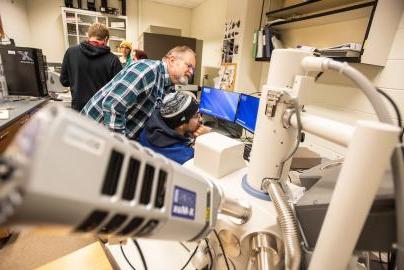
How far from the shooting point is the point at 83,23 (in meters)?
4.38

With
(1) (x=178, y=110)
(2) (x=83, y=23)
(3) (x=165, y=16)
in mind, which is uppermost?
(3) (x=165, y=16)

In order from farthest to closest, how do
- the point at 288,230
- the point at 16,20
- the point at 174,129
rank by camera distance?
the point at 16,20, the point at 174,129, the point at 288,230

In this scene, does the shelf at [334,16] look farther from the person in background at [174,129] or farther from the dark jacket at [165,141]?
the dark jacket at [165,141]

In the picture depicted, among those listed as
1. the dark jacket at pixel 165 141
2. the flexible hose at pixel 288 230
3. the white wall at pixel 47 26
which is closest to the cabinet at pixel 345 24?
the dark jacket at pixel 165 141

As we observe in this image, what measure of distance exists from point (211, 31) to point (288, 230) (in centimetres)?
431

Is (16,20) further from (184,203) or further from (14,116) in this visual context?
(184,203)

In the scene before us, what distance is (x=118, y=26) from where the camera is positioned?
181 inches

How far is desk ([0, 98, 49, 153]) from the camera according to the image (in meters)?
1.60

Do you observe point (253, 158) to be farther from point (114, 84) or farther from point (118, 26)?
point (118, 26)

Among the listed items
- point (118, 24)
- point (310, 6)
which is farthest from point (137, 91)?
point (118, 24)

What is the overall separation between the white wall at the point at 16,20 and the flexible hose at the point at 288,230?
4.70m

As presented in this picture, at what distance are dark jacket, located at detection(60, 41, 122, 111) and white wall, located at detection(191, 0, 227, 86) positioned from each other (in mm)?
2101

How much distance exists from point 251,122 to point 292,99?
122cm

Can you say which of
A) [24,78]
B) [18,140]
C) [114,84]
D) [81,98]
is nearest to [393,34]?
[114,84]
